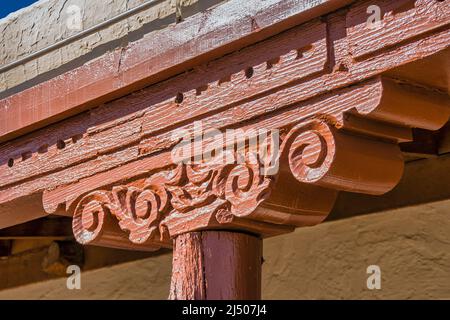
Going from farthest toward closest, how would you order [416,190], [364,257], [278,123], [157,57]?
[364,257] → [416,190] → [157,57] → [278,123]

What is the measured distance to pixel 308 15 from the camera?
2893 millimetres

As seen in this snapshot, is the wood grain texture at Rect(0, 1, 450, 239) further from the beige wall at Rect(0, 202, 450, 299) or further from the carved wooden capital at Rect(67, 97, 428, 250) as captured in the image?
the beige wall at Rect(0, 202, 450, 299)

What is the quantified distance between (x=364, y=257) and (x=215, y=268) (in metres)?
1.32

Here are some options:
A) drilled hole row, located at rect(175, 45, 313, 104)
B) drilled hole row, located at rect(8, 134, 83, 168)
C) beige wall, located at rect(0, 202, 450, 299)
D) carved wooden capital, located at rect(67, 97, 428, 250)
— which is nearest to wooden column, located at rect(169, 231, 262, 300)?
carved wooden capital, located at rect(67, 97, 428, 250)

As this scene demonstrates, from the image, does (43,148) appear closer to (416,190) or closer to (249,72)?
(249,72)

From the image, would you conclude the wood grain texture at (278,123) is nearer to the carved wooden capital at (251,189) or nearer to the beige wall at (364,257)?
the carved wooden capital at (251,189)

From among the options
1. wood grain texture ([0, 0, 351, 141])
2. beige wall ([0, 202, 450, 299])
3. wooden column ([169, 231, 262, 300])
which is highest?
wood grain texture ([0, 0, 351, 141])

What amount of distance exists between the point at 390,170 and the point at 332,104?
0.27 meters

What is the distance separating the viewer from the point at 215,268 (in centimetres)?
314

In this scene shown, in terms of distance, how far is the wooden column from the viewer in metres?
3.12

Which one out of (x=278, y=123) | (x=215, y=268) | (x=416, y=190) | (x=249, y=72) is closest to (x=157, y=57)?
(x=249, y=72)

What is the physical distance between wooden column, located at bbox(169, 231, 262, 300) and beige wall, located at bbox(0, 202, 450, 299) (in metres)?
1.13
